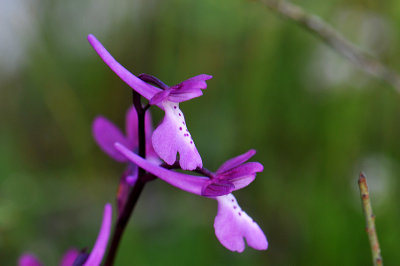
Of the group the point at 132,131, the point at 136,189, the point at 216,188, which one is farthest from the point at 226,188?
the point at 132,131

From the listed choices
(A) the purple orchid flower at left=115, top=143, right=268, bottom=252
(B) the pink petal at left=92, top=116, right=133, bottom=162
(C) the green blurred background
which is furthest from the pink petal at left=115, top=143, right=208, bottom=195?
(C) the green blurred background

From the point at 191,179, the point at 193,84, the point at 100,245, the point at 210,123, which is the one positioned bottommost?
the point at 210,123

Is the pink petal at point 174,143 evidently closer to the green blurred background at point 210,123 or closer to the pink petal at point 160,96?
the pink petal at point 160,96

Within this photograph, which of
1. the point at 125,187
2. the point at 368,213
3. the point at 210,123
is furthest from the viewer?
the point at 210,123

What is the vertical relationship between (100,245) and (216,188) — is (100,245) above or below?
below

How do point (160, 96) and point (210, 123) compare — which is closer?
point (160, 96)

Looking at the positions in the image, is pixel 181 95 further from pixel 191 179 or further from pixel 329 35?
pixel 329 35

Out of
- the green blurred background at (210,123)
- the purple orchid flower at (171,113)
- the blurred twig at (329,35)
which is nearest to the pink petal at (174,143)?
the purple orchid flower at (171,113)
